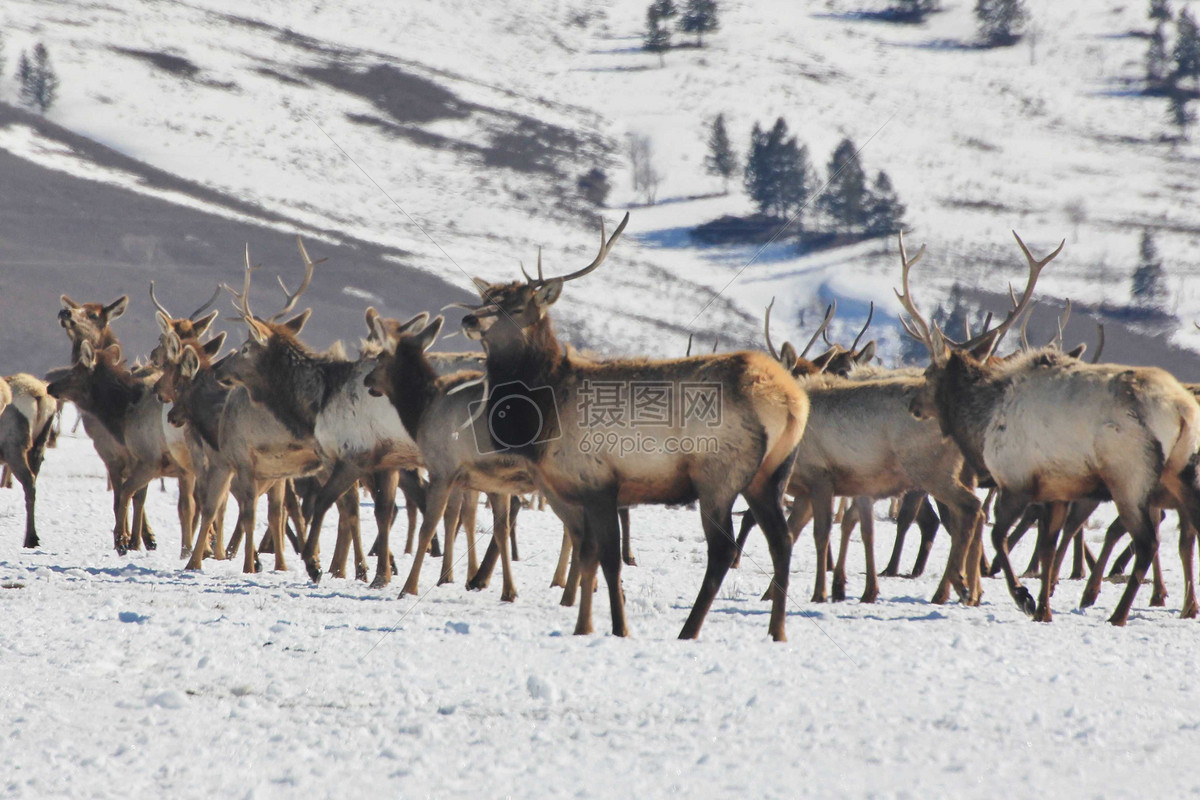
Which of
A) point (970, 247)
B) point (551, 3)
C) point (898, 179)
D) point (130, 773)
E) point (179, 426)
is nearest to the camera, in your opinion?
point (130, 773)

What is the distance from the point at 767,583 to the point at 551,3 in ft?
605

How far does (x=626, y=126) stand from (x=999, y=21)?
6009 centimetres

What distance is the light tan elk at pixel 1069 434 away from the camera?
31.7 feet

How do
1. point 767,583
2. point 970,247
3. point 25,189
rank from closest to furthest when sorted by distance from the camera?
point 767,583
point 25,189
point 970,247

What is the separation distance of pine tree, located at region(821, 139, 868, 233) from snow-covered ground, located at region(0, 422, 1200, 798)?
3697 inches

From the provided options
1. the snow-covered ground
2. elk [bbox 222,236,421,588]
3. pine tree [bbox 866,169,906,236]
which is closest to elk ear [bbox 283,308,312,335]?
elk [bbox 222,236,421,588]

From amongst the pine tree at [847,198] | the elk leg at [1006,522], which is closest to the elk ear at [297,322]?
the elk leg at [1006,522]

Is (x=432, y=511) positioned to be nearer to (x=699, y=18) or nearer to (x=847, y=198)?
(x=847, y=198)

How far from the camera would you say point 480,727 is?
18.4 feet

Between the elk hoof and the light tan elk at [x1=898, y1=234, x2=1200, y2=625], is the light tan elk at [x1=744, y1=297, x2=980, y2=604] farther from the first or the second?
the elk hoof

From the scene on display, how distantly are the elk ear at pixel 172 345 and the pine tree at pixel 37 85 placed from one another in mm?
→ 102338

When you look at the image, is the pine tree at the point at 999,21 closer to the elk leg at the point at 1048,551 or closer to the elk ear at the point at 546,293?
the elk leg at the point at 1048,551

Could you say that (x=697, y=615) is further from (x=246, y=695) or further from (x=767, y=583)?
(x=767, y=583)

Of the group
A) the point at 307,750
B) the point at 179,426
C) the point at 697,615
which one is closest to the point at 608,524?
the point at 697,615
